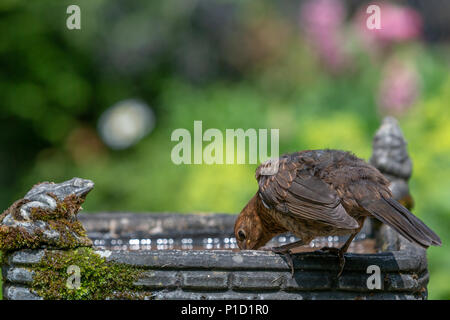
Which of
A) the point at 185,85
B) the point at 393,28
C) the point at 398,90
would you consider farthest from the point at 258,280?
the point at 185,85

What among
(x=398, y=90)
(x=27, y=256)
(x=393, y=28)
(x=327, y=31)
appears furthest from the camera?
(x=327, y=31)

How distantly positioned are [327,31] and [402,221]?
4.86 metres

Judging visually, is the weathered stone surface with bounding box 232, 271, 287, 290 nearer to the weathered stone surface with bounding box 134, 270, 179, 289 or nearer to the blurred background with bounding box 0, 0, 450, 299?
the weathered stone surface with bounding box 134, 270, 179, 289

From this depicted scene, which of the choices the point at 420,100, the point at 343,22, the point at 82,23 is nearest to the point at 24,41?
the point at 82,23

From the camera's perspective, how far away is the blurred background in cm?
679

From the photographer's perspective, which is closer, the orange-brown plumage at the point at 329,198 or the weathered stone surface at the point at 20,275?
the weathered stone surface at the point at 20,275

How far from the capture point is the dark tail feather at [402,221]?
114 inches

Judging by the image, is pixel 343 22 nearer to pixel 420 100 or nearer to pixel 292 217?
pixel 420 100

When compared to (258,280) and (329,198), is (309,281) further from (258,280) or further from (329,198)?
(329,198)

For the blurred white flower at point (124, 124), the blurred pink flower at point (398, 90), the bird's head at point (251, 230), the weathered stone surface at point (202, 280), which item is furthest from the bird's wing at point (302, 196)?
the blurred white flower at point (124, 124)

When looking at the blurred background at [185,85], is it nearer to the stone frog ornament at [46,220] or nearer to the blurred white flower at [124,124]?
the blurred white flower at [124,124]

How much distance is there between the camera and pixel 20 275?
279 centimetres

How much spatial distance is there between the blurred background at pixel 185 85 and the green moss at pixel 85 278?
135 inches

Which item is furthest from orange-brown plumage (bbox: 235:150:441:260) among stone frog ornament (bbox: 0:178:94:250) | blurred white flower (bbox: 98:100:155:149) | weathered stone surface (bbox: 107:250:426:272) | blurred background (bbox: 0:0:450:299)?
blurred white flower (bbox: 98:100:155:149)
